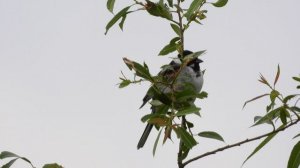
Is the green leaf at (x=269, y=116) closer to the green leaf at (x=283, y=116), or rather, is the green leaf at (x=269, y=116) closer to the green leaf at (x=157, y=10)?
the green leaf at (x=283, y=116)

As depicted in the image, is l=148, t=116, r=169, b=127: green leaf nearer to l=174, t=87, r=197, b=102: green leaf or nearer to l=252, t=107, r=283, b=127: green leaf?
l=174, t=87, r=197, b=102: green leaf

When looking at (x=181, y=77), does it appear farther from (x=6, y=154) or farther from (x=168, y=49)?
(x=6, y=154)

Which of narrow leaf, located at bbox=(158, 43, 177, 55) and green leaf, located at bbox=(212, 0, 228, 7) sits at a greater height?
green leaf, located at bbox=(212, 0, 228, 7)

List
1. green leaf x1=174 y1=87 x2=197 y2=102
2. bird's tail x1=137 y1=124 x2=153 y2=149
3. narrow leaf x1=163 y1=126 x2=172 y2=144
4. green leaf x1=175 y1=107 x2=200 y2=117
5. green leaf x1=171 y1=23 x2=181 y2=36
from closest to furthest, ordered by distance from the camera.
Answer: narrow leaf x1=163 y1=126 x2=172 y2=144
green leaf x1=175 y1=107 x2=200 y2=117
green leaf x1=174 y1=87 x2=197 y2=102
green leaf x1=171 y1=23 x2=181 y2=36
bird's tail x1=137 y1=124 x2=153 y2=149

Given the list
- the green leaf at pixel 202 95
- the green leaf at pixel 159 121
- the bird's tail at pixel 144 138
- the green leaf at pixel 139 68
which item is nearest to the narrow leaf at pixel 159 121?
the green leaf at pixel 159 121

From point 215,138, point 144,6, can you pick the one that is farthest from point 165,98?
point 144,6

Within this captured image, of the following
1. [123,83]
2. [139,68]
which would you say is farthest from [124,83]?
[139,68]

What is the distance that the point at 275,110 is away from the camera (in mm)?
1809

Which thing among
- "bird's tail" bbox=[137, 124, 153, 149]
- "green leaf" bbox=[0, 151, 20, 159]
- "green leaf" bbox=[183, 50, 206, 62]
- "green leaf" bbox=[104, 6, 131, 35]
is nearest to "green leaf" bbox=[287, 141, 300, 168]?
"green leaf" bbox=[183, 50, 206, 62]

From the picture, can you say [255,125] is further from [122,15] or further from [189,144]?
[122,15]

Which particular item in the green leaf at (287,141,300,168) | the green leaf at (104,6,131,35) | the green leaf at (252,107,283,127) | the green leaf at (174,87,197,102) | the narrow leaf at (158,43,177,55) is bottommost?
the green leaf at (287,141,300,168)

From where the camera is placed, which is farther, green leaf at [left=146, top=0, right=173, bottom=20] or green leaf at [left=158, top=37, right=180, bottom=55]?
green leaf at [left=158, top=37, right=180, bottom=55]

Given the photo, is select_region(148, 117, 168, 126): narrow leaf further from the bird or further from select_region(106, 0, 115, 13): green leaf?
select_region(106, 0, 115, 13): green leaf

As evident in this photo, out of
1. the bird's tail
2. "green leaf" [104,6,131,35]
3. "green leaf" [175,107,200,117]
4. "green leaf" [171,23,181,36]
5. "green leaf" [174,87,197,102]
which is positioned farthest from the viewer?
the bird's tail
